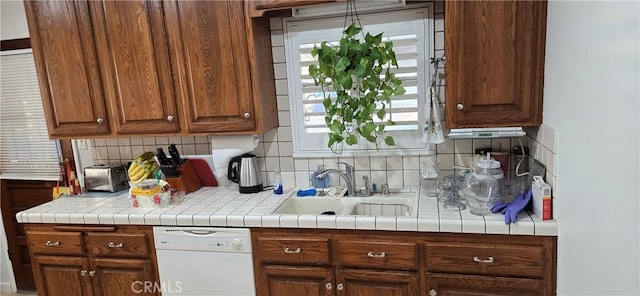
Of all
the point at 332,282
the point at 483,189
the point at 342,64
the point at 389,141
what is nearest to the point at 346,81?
the point at 342,64

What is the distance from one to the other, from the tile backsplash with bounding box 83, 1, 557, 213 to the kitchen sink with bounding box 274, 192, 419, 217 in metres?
0.15

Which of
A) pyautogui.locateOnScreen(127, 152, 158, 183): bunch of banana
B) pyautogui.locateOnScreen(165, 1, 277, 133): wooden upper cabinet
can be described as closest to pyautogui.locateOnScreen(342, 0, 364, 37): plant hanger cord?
pyautogui.locateOnScreen(165, 1, 277, 133): wooden upper cabinet

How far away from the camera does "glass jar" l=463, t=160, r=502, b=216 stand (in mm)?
1780

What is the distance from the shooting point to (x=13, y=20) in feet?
9.02

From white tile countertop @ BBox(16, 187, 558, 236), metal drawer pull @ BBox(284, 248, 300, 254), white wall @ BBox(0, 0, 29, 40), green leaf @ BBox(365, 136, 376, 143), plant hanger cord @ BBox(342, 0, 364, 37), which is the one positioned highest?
white wall @ BBox(0, 0, 29, 40)

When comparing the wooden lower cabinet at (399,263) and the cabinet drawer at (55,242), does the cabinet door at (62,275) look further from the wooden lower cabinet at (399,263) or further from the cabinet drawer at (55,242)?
the wooden lower cabinet at (399,263)

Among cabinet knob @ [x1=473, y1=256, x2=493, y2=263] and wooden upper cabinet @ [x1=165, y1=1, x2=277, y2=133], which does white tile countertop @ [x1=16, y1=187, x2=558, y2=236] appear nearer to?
cabinet knob @ [x1=473, y1=256, x2=493, y2=263]

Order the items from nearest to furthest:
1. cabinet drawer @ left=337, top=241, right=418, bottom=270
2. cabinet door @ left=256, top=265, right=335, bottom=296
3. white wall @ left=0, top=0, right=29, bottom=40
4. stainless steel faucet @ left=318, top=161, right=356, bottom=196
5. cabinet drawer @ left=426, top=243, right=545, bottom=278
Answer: cabinet drawer @ left=426, top=243, right=545, bottom=278, cabinet drawer @ left=337, top=241, right=418, bottom=270, cabinet door @ left=256, top=265, right=335, bottom=296, stainless steel faucet @ left=318, top=161, right=356, bottom=196, white wall @ left=0, top=0, right=29, bottom=40

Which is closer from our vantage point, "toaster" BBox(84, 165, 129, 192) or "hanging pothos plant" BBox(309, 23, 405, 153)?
"hanging pothos plant" BBox(309, 23, 405, 153)

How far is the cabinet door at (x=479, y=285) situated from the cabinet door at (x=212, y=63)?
3.90 feet

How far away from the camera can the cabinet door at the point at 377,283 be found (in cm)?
178

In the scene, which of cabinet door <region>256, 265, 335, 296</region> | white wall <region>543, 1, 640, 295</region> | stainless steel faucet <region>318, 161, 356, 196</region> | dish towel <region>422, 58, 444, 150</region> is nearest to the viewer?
white wall <region>543, 1, 640, 295</region>

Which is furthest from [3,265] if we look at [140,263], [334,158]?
[334,158]

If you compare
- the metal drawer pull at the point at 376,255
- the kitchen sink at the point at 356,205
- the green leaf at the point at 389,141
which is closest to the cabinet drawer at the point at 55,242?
the kitchen sink at the point at 356,205
